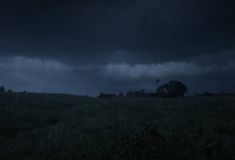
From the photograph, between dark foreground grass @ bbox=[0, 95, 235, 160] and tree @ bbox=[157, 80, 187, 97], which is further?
tree @ bbox=[157, 80, 187, 97]

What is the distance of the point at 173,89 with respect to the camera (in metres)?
81.4

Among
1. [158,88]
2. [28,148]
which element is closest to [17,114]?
[28,148]

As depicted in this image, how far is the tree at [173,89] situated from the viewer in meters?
81.2

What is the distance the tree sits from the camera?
8119 centimetres

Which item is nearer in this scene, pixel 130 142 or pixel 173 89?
pixel 130 142

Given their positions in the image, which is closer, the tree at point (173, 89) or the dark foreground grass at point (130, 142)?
the dark foreground grass at point (130, 142)

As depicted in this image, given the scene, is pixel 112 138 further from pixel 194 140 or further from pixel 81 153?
pixel 194 140

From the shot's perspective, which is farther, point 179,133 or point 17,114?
point 17,114

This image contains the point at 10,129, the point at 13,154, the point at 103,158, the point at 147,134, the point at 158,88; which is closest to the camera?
the point at 147,134

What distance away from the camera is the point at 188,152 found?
13.2m

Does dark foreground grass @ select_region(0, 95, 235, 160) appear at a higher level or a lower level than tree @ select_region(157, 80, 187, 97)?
lower

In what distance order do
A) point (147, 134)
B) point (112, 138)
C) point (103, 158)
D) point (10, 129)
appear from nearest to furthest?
point (147, 134) < point (103, 158) < point (112, 138) < point (10, 129)

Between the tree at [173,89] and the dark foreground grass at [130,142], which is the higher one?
the tree at [173,89]

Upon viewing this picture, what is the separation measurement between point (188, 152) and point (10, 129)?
1505 centimetres
